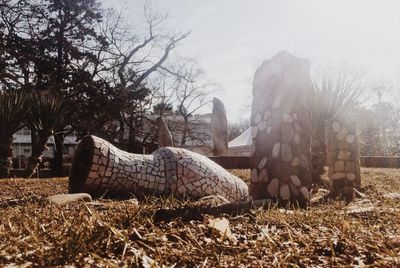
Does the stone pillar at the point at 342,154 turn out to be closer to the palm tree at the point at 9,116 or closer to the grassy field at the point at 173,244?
the grassy field at the point at 173,244

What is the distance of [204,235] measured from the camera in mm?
1536

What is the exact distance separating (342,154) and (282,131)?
2.75 meters

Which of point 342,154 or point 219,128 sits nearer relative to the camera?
point 342,154

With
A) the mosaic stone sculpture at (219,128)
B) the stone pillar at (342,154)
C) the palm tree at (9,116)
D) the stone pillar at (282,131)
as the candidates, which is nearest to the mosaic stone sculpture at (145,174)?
the stone pillar at (282,131)

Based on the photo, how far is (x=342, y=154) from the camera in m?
6.50

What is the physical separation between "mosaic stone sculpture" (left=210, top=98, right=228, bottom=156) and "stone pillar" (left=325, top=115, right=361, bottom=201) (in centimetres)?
842

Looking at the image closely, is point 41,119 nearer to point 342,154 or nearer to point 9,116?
point 9,116

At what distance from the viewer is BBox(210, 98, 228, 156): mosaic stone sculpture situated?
1512cm

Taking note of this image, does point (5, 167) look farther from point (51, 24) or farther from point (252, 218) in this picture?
point (51, 24)

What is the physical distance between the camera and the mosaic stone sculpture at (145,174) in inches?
159

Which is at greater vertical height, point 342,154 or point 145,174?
point 342,154

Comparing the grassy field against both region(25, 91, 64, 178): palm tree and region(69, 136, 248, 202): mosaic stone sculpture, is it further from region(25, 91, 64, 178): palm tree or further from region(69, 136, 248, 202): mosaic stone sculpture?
region(25, 91, 64, 178): palm tree

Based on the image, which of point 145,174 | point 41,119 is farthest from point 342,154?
point 41,119

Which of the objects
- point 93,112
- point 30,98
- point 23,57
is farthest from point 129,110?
point 30,98
